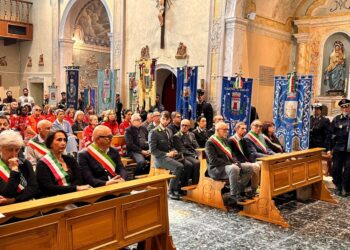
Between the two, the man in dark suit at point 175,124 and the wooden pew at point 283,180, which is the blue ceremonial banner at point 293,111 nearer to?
the wooden pew at point 283,180

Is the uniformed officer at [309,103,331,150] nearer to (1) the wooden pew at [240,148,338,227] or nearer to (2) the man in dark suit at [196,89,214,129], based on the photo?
(1) the wooden pew at [240,148,338,227]

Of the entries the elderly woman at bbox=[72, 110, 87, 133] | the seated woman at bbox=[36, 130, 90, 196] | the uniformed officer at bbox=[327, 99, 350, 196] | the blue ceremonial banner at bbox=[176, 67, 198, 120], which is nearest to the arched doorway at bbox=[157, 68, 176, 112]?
the blue ceremonial banner at bbox=[176, 67, 198, 120]

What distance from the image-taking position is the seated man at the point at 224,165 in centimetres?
501

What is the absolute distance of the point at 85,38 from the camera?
15.5 m

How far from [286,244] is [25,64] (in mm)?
15077

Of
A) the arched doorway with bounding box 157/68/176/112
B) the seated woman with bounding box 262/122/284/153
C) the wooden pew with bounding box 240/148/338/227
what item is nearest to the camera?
the wooden pew with bounding box 240/148/338/227

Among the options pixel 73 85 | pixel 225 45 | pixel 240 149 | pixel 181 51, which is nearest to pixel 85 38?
pixel 73 85

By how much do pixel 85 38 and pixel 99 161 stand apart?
12.8 metres

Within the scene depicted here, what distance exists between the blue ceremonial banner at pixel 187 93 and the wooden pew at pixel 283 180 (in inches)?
141

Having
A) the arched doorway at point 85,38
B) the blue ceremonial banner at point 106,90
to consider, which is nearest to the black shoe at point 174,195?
the blue ceremonial banner at point 106,90

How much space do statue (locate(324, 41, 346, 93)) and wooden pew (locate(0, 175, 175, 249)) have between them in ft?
27.5

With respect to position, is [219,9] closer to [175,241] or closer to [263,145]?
[263,145]

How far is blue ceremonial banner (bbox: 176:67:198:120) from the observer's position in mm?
8812

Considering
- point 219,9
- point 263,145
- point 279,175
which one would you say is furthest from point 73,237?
point 219,9
